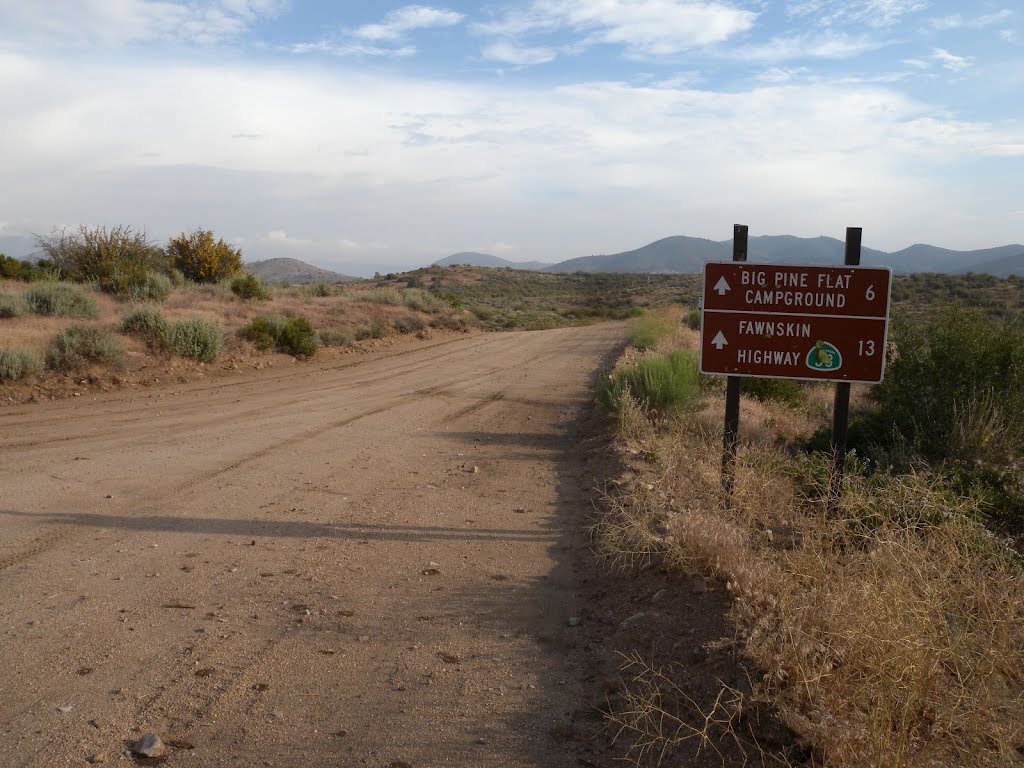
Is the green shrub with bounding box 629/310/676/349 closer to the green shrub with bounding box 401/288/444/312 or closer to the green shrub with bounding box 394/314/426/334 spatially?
the green shrub with bounding box 394/314/426/334

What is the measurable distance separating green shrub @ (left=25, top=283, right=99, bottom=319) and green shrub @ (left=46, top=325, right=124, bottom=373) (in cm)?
389

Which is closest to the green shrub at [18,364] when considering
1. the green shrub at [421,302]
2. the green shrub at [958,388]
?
the green shrub at [958,388]

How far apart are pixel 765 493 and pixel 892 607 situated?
3204 millimetres

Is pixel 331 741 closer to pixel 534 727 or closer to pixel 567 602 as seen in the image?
pixel 534 727

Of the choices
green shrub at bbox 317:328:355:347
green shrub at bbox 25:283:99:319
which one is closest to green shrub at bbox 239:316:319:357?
green shrub at bbox 317:328:355:347

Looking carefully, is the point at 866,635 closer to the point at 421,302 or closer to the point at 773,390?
the point at 773,390

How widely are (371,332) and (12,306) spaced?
1027 centimetres

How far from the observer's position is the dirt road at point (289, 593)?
4121mm

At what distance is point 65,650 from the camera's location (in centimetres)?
491

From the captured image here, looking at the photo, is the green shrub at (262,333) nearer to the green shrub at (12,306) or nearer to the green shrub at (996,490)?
the green shrub at (12,306)

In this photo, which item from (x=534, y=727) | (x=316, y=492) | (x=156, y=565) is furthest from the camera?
(x=316, y=492)

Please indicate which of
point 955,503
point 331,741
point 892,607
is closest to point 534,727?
point 331,741

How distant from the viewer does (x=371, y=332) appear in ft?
88.3

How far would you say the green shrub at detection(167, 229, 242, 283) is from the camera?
3619 cm
